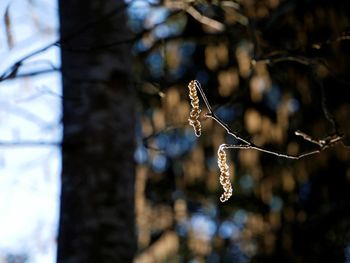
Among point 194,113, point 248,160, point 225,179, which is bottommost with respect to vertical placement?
point 225,179

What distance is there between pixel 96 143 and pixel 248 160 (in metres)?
2.15

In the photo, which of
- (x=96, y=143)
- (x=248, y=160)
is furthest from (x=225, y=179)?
(x=248, y=160)

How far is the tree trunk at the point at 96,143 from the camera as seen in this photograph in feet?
6.69

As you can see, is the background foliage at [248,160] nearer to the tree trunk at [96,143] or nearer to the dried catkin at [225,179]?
the tree trunk at [96,143]

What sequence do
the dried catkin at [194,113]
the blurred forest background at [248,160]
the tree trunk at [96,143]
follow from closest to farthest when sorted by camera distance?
the dried catkin at [194,113]
the tree trunk at [96,143]
the blurred forest background at [248,160]

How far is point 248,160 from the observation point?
421 centimetres

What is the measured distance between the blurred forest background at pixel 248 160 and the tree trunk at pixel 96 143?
141 centimetres

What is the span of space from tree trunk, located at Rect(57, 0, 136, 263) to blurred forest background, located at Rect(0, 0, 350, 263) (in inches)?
55.6

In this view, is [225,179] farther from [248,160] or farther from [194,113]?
[248,160]

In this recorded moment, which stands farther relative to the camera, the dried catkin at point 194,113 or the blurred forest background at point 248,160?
the blurred forest background at point 248,160

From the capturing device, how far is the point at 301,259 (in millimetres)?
4004

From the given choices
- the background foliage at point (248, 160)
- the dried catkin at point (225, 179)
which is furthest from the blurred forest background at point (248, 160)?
the dried catkin at point (225, 179)

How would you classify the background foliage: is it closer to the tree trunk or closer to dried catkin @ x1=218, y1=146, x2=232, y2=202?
the tree trunk

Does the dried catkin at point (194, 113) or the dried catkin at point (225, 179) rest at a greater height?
the dried catkin at point (194, 113)
